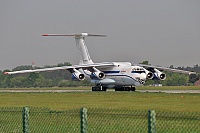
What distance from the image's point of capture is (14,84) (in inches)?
4018

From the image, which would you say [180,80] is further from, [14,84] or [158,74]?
[158,74]

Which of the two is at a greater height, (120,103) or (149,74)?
(149,74)

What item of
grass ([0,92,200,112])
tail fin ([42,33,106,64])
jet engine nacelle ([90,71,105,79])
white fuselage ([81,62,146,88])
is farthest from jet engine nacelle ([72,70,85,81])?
grass ([0,92,200,112])

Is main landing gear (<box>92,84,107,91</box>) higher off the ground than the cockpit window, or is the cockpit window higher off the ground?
the cockpit window

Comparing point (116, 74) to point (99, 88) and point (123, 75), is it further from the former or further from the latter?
point (99, 88)

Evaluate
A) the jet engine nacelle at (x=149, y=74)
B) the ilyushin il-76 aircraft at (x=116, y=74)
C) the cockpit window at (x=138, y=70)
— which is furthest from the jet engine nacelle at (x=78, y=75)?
the jet engine nacelle at (x=149, y=74)

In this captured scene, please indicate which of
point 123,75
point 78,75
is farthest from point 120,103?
point 78,75

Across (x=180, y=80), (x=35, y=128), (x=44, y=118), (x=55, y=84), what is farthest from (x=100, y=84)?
(x=180, y=80)

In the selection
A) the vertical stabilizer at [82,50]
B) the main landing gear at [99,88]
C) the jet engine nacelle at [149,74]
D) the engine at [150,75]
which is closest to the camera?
the jet engine nacelle at [149,74]

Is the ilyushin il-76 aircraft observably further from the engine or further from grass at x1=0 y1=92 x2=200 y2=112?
grass at x1=0 y1=92 x2=200 y2=112

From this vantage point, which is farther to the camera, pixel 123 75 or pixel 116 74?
pixel 116 74

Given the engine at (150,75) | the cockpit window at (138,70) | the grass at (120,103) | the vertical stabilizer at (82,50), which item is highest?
the vertical stabilizer at (82,50)

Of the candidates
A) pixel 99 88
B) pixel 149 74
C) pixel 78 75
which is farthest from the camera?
pixel 99 88

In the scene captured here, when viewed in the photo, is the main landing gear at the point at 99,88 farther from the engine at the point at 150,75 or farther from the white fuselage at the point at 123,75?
the engine at the point at 150,75
